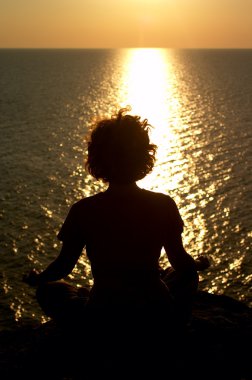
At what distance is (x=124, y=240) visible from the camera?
212 inches

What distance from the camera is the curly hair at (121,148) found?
17.1 ft

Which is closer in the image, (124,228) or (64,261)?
(124,228)

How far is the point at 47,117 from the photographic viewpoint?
71688mm

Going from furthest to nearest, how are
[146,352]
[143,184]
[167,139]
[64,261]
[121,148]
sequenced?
[167,139], [143,184], [146,352], [64,261], [121,148]

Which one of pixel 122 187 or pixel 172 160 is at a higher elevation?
pixel 172 160

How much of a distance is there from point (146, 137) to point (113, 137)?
36 cm

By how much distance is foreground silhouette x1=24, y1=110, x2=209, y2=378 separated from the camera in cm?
532

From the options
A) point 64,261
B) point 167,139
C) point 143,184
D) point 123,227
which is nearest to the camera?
point 123,227

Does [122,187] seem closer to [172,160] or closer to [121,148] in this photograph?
[121,148]

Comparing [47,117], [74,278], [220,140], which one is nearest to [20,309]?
[74,278]

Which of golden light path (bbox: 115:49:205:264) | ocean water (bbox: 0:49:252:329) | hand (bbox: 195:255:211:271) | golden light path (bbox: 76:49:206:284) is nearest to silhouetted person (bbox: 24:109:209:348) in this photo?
hand (bbox: 195:255:211:271)

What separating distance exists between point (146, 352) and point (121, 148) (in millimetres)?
2458

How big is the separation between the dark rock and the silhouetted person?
1.70 feet

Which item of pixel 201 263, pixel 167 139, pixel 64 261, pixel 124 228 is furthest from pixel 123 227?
pixel 167 139
